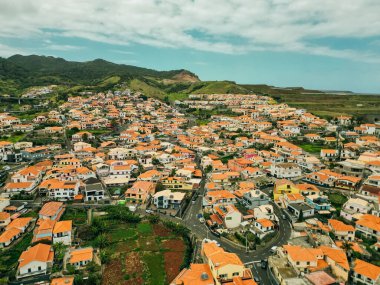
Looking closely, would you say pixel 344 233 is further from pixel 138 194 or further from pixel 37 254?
pixel 37 254

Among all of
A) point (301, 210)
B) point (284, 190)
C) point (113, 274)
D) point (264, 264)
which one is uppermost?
point (284, 190)

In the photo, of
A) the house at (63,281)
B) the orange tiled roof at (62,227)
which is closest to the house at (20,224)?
the orange tiled roof at (62,227)

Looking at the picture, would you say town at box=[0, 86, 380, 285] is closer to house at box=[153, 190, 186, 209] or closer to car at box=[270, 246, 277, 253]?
car at box=[270, 246, 277, 253]

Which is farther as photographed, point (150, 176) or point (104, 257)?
point (150, 176)

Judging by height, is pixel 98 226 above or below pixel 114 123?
below

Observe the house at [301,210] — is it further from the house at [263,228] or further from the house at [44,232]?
the house at [44,232]

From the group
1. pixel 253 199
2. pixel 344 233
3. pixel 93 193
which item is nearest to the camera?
pixel 344 233

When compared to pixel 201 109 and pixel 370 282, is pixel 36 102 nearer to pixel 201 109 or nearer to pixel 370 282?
pixel 201 109

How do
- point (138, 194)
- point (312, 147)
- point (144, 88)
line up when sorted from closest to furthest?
point (138, 194), point (312, 147), point (144, 88)

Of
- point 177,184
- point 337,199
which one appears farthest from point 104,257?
point 337,199
